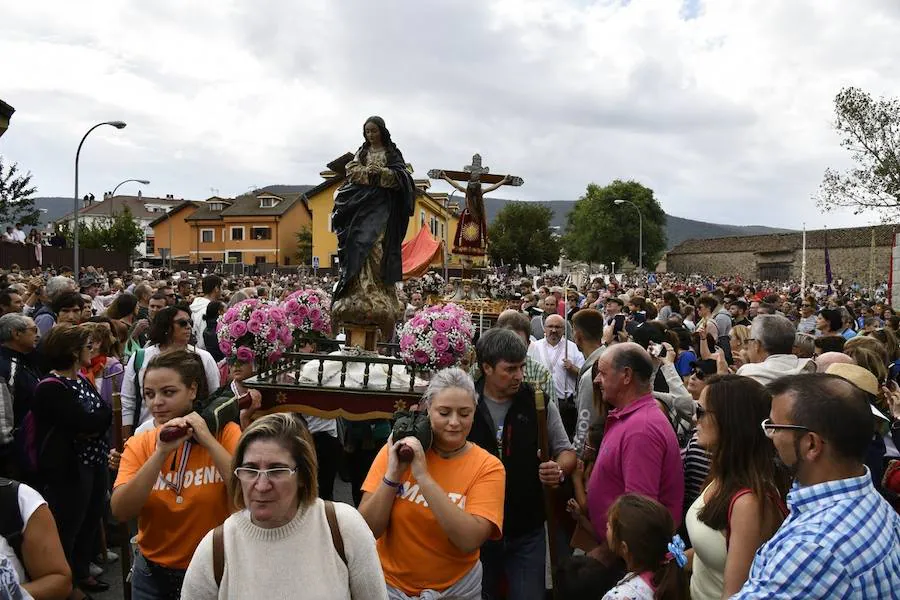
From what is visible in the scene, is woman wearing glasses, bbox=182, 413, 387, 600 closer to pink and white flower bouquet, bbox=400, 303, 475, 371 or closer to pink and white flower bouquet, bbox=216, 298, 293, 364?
pink and white flower bouquet, bbox=400, 303, 475, 371

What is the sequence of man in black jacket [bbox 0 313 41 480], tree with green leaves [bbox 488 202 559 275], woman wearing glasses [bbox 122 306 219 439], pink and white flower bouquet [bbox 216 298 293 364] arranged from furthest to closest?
tree with green leaves [bbox 488 202 559 275], woman wearing glasses [bbox 122 306 219 439], pink and white flower bouquet [bbox 216 298 293 364], man in black jacket [bbox 0 313 41 480]

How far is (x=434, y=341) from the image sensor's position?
500cm

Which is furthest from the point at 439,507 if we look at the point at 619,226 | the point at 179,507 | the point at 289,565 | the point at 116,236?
the point at 619,226

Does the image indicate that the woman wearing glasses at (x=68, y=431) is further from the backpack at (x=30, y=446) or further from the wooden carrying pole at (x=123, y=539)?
the wooden carrying pole at (x=123, y=539)

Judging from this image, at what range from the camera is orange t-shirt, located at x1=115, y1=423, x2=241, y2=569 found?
329cm

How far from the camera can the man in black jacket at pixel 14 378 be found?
4.70 metres

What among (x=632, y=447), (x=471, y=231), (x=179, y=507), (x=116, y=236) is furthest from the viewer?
(x=116, y=236)

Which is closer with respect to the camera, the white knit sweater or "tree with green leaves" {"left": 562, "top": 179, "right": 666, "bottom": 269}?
the white knit sweater

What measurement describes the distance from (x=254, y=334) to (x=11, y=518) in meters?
2.62

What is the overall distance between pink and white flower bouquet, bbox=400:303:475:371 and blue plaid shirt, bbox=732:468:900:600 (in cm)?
302

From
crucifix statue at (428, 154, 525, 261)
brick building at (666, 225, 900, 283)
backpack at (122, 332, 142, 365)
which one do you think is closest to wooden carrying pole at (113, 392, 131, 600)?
backpack at (122, 332, 142, 365)

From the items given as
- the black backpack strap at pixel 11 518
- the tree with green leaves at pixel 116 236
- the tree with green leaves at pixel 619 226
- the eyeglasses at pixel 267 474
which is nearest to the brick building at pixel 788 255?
the tree with green leaves at pixel 619 226

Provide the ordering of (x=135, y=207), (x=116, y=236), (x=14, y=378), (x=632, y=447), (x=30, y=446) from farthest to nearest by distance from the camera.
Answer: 1. (x=135, y=207)
2. (x=116, y=236)
3. (x=14, y=378)
4. (x=30, y=446)
5. (x=632, y=447)

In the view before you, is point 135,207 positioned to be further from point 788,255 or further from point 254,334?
point 254,334
